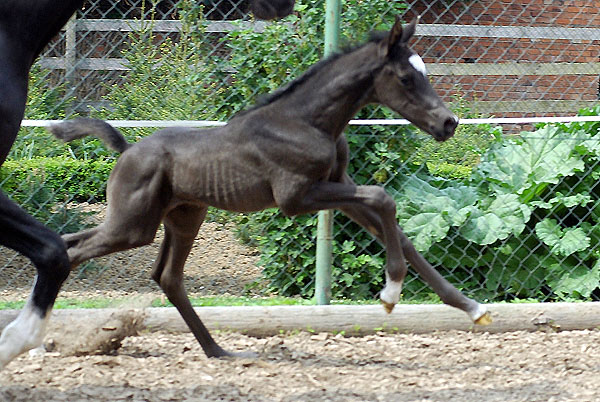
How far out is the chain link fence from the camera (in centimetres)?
567

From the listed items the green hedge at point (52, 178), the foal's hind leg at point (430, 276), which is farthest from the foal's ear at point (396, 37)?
the green hedge at point (52, 178)

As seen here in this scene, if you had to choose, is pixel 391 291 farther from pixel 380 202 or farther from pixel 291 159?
pixel 291 159

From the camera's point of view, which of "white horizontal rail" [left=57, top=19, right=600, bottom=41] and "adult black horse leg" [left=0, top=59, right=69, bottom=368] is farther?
"white horizontal rail" [left=57, top=19, right=600, bottom=41]

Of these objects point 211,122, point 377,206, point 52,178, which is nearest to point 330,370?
point 377,206

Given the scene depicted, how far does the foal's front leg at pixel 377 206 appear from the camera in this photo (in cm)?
396

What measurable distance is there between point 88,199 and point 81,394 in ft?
10.3

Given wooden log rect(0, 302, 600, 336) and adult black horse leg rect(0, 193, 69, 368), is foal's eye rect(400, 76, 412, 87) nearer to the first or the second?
wooden log rect(0, 302, 600, 336)

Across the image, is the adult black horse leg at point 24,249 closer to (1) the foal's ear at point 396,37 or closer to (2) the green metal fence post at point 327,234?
(1) the foal's ear at point 396,37

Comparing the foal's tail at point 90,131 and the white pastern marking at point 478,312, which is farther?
the foal's tail at point 90,131

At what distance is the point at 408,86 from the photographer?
13.5 feet

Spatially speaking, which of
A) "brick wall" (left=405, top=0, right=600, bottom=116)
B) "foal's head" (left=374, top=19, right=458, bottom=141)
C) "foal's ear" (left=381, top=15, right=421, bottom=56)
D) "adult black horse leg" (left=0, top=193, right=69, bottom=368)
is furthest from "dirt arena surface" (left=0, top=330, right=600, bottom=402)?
"brick wall" (left=405, top=0, right=600, bottom=116)

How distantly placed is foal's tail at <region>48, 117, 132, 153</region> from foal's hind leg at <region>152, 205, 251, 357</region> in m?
0.47

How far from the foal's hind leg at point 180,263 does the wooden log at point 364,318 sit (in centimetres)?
49

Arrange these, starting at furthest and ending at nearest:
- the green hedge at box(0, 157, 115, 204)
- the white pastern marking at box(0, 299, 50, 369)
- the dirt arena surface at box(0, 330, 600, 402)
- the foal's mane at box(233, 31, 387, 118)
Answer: the green hedge at box(0, 157, 115, 204) < the foal's mane at box(233, 31, 387, 118) < the dirt arena surface at box(0, 330, 600, 402) < the white pastern marking at box(0, 299, 50, 369)
